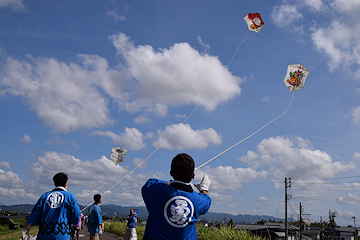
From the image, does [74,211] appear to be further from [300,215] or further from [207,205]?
[300,215]

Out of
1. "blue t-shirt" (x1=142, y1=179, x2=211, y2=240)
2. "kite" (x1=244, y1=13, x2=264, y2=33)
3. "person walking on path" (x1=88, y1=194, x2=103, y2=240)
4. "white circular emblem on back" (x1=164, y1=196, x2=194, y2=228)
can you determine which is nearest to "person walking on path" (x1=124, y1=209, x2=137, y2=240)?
"person walking on path" (x1=88, y1=194, x2=103, y2=240)

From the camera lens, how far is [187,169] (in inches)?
115

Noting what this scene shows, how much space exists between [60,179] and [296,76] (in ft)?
44.1

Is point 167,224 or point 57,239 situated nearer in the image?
point 167,224

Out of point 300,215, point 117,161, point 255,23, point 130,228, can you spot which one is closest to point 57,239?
point 130,228

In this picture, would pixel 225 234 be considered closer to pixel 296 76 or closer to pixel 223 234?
pixel 223 234

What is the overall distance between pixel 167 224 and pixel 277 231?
196 feet

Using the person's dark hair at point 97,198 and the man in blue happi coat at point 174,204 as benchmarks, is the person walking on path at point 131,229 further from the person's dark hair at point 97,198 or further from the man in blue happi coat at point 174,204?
the man in blue happi coat at point 174,204

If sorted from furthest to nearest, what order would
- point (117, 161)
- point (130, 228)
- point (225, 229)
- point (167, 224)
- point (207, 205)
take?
1. point (117, 161)
2. point (130, 228)
3. point (225, 229)
4. point (207, 205)
5. point (167, 224)

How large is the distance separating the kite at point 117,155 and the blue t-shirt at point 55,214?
10587 mm

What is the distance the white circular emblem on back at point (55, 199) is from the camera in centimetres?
495

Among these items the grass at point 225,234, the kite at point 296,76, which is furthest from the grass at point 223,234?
the kite at point 296,76

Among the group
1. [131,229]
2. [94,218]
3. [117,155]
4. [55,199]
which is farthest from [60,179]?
[117,155]

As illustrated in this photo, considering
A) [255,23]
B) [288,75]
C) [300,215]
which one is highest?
[255,23]
